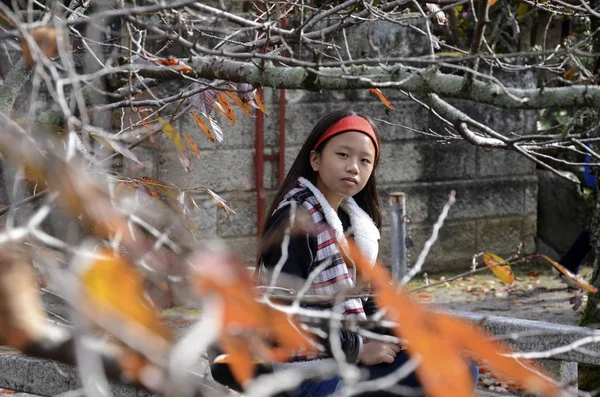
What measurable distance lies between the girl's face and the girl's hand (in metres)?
0.51

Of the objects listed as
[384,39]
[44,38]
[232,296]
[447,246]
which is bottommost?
[447,246]

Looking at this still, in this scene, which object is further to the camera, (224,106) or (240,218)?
(240,218)

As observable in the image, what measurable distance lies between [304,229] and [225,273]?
171 centimetres

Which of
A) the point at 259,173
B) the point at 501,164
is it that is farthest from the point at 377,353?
the point at 501,164

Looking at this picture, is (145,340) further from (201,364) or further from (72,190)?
(201,364)

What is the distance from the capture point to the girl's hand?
2.82m

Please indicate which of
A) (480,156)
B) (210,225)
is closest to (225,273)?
(210,225)

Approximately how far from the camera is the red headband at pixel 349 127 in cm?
306

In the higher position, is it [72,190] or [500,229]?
[72,190]

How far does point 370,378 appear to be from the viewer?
278 centimetres

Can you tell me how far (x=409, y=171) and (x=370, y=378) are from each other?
15.3 feet

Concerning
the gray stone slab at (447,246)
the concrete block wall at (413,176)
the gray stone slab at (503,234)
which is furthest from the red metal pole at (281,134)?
the gray stone slab at (503,234)

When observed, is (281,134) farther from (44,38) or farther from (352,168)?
(44,38)

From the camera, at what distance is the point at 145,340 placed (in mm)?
982
